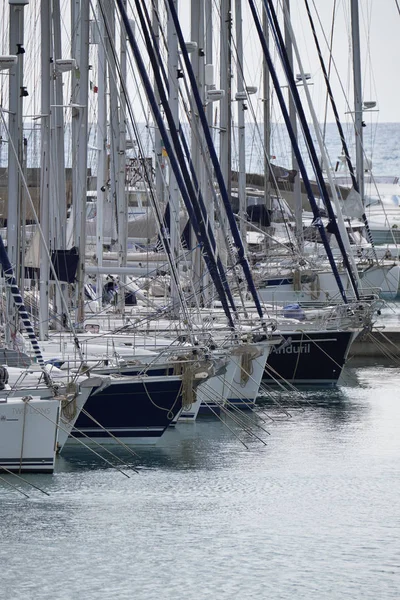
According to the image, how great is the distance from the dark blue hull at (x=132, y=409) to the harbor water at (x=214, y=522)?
0.42m

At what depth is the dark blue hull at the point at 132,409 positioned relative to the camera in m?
25.4

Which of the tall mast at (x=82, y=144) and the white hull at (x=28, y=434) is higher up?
the tall mast at (x=82, y=144)

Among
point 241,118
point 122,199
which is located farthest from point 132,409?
point 241,118

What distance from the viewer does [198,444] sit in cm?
2759

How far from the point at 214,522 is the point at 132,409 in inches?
190

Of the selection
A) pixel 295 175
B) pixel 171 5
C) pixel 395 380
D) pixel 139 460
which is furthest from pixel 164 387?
pixel 295 175

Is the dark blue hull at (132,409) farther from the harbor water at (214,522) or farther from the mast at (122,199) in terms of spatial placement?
the mast at (122,199)

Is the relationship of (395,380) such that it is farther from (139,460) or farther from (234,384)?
(139,460)

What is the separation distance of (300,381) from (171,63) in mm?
8925

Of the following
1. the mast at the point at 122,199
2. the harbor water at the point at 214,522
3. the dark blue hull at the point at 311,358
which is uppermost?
the mast at the point at 122,199

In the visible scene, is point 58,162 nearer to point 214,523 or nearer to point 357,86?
point 214,523

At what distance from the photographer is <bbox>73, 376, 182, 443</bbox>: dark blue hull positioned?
25438 mm

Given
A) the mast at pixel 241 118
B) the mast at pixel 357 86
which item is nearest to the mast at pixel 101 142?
the mast at pixel 241 118

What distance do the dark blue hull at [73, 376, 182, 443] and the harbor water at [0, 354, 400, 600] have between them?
425 millimetres
